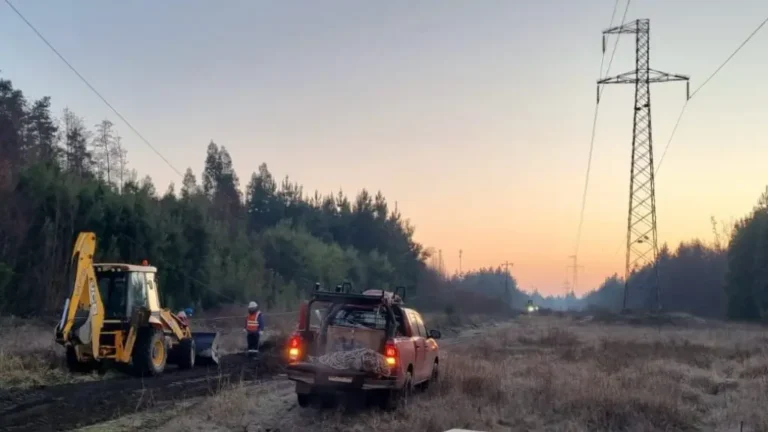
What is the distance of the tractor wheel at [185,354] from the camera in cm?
2291

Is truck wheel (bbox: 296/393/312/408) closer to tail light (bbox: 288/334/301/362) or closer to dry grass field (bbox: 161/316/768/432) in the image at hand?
dry grass field (bbox: 161/316/768/432)

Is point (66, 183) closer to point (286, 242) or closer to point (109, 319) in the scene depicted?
point (109, 319)

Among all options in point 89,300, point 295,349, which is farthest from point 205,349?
point 295,349

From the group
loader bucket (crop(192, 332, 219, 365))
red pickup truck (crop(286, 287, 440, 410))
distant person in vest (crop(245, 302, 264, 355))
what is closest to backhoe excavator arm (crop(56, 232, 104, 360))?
loader bucket (crop(192, 332, 219, 365))

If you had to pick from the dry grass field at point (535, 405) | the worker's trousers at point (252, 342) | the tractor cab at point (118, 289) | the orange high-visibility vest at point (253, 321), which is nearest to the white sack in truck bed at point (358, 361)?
the dry grass field at point (535, 405)

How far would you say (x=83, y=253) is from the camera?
1852 centimetres

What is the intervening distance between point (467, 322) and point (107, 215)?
38.9 metres

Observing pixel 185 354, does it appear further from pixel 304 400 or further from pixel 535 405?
pixel 535 405

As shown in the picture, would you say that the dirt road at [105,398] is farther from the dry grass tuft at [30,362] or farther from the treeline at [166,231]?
the treeline at [166,231]

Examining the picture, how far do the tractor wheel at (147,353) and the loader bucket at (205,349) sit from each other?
11.1ft

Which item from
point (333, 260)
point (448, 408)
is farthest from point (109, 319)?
point (333, 260)

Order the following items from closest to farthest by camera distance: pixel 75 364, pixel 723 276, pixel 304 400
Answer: pixel 304 400, pixel 75 364, pixel 723 276

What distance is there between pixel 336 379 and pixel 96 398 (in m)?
5.51

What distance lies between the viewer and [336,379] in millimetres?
13406
